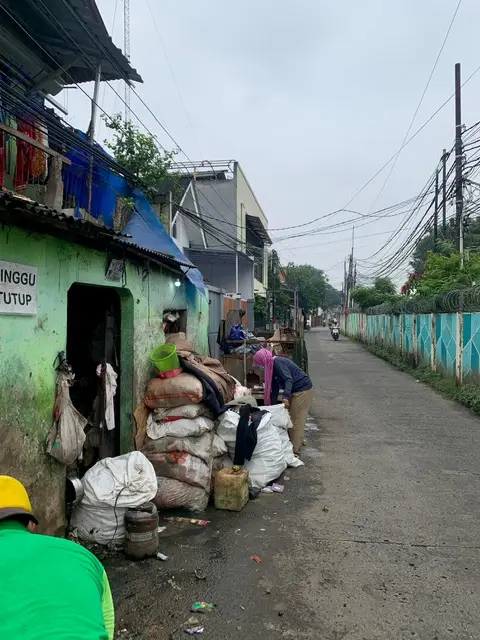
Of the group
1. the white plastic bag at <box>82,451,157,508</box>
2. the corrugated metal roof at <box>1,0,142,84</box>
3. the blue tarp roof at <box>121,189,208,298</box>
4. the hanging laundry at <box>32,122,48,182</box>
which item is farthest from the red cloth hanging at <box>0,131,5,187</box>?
the white plastic bag at <box>82,451,157,508</box>

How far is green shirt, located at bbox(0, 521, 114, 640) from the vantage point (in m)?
1.13

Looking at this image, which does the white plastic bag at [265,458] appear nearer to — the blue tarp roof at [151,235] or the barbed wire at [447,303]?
the blue tarp roof at [151,235]

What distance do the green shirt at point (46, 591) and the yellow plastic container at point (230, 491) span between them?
3649mm

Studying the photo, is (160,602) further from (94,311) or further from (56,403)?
(94,311)

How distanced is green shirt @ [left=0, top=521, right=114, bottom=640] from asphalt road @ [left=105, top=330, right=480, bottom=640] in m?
2.06

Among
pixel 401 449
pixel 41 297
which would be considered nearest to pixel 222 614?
pixel 41 297

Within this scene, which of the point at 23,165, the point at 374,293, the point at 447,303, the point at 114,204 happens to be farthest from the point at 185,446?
the point at 374,293

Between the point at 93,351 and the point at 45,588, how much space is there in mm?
4742

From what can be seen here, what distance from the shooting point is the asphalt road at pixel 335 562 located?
3078 mm

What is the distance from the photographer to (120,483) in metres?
4.15

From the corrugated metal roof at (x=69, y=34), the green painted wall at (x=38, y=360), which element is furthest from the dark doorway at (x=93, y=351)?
the corrugated metal roof at (x=69, y=34)

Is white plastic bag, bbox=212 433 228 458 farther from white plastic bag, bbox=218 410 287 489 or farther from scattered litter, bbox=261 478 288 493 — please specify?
scattered litter, bbox=261 478 288 493

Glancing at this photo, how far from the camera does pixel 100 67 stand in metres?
7.70

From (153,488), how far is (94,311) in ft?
8.05
